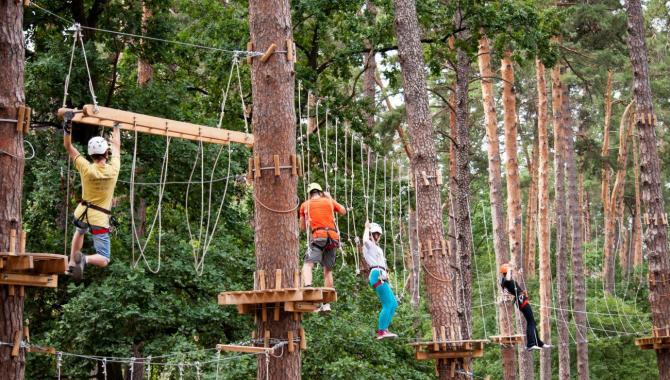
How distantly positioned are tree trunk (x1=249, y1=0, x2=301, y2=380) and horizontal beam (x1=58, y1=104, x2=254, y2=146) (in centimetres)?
27

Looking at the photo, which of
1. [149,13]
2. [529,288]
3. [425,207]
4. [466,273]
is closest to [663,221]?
[466,273]

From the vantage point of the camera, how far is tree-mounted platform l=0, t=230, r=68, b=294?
621 centimetres

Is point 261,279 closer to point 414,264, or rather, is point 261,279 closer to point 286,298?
point 286,298

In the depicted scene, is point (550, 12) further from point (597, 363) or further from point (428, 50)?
point (597, 363)

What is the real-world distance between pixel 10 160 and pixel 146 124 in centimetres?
99

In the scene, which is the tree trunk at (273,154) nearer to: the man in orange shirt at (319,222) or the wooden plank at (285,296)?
A: the wooden plank at (285,296)

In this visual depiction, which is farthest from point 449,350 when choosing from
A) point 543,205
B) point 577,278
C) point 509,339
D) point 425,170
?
point 543,205

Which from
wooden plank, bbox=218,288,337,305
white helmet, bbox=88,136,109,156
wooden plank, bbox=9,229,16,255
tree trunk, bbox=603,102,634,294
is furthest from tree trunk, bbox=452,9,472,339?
tree trunk, bbox=603,102,634,294

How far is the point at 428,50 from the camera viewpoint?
13969mm

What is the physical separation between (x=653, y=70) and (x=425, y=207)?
652 inches

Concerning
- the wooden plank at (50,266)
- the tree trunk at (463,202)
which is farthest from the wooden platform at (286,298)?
the tree trunk at (463,202)

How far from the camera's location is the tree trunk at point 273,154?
703 centimetres

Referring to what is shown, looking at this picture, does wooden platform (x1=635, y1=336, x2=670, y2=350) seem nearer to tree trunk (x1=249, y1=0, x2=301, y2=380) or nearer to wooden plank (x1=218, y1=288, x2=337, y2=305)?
tree trunk (x1=249, y1=0, x2=301, y2=380)

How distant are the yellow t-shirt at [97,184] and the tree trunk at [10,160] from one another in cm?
45
